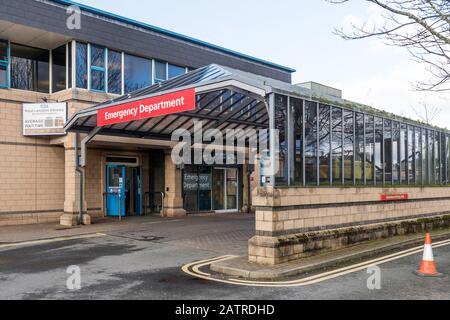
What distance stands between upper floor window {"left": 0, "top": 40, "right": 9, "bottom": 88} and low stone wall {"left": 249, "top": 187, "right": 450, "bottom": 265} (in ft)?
40.6

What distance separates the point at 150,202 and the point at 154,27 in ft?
26.6

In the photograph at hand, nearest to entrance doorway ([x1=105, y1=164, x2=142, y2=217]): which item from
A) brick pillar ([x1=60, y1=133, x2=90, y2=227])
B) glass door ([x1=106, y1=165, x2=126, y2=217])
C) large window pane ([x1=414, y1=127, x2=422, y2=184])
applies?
glass door ([x1=106, y1=165, x2=126, y2=217])

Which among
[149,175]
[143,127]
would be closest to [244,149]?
[149,175]

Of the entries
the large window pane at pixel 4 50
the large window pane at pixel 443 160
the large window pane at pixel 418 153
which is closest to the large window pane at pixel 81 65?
the large window pane at pixel 4 50

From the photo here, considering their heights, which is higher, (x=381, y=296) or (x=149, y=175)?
(x=149, y=175)

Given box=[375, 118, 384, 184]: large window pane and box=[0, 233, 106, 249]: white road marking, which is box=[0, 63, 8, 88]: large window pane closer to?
box=[0, 233, 106, 249]: white road marking

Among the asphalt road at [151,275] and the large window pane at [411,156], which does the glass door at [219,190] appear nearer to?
the asphalt road at [151,275]

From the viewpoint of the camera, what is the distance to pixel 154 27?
1928 centimetres

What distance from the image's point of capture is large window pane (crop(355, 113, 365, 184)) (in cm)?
1182

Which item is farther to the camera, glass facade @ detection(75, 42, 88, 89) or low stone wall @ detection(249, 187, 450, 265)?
glass facade @ detection(75, 42, 88, 89)

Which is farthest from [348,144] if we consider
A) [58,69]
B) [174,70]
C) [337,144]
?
[58,69]

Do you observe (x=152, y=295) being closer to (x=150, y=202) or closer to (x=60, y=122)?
(x=60, y=122)

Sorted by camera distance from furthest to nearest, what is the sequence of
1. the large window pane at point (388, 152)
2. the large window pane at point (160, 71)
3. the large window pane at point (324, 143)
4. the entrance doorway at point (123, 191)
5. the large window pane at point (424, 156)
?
the large window pane at point (160, 71), the entrance doorway at point (123, 191), the large window pane at point (424, 156), the large window pane at point (388, 152), the large window pane at point (324, 143)

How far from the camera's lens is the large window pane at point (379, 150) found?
41.8 ft
